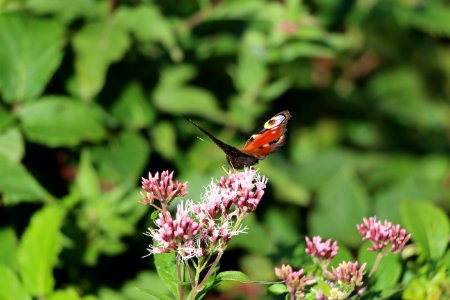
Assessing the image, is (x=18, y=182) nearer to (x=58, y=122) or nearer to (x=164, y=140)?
(x=58, y=122)

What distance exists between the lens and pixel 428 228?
2.15 metres

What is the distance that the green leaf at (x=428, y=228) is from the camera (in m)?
2.09

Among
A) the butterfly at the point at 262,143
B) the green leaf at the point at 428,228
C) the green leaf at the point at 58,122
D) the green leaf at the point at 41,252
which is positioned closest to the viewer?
the butterfly at the point at 262,143

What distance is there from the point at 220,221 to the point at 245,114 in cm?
188

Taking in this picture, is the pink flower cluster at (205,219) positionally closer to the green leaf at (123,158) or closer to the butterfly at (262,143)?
the butterfly at (262,143)

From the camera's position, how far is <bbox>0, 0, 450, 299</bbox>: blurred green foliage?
279 centimetres

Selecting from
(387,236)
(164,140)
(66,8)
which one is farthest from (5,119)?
(387,236)

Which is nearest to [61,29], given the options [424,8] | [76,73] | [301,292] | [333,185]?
[76,73]

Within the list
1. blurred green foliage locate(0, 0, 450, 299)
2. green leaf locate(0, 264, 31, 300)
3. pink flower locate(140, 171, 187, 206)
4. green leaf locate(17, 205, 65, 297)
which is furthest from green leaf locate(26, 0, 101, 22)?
pink flower locate(140, 171, 187, 206)

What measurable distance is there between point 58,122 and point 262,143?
125 centimetres

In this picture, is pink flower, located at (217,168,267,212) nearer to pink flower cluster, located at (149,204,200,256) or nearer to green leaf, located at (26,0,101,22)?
pink flower cluster, located at (149,204,200,256)

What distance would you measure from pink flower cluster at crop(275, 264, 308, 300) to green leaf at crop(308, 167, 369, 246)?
170cm

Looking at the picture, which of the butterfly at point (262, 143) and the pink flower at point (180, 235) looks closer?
the pink flower at point (180, 235)

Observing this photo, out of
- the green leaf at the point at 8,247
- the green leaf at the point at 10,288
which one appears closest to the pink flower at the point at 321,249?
the green leaf at the point at 10,288
